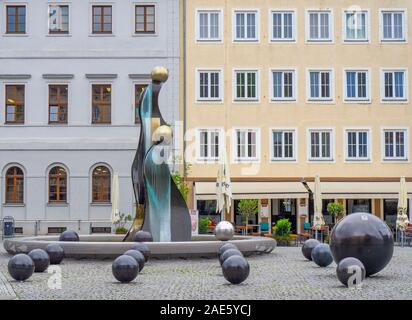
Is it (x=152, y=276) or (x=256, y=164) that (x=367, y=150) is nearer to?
(x=256, y=164)

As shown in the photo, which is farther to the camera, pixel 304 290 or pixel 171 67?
pixel 171 67

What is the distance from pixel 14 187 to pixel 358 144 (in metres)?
17.7

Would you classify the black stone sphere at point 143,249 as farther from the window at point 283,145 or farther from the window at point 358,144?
the window at point 358,144

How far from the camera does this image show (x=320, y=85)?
44406 mm

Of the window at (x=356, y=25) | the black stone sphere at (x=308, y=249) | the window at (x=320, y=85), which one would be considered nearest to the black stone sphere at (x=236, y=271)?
the black stone sphere at (x=308, y=249)

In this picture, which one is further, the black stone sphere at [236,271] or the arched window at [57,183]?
the arched window at [57,183]

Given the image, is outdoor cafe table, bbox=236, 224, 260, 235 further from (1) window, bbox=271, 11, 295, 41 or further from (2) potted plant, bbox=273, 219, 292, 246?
(1) window, bbox=271, 11, 295, 41

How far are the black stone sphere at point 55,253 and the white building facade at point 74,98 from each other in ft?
68.4

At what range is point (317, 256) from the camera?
21.4m

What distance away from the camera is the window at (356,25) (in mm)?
44500

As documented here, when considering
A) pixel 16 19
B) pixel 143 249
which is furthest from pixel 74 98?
pixel 143 249

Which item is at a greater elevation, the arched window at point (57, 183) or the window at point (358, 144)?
the window at point (358, 144)
